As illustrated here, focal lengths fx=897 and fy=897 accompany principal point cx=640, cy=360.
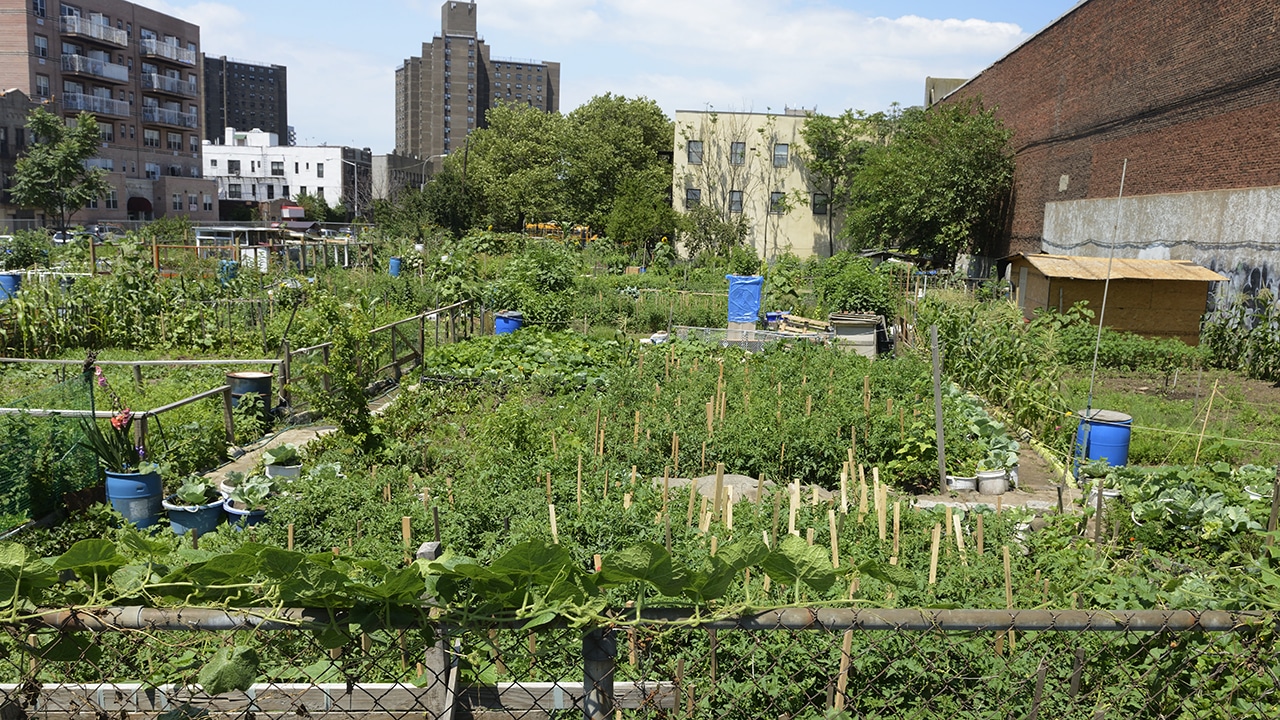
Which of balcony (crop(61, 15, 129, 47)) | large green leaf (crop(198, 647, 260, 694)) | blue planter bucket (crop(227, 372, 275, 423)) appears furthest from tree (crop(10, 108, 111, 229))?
large green leaf (crop(198, 647, 260, 694))

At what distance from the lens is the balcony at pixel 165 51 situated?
59469mm

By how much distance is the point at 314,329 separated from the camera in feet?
42.9

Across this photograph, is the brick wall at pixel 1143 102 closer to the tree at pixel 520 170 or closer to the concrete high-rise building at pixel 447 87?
the tree at pixel 520 170

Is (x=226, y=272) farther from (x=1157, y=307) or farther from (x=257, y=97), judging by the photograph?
(x=257, y=97)

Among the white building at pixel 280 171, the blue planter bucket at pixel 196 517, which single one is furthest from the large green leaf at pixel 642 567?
the white building at pixel 280 171

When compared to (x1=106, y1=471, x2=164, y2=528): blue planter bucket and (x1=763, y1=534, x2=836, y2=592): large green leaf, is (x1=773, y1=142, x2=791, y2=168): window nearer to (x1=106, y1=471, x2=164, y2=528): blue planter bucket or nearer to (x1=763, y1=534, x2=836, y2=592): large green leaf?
(x1=106, y1=471, x2=164, y2=528): blue planter bucket

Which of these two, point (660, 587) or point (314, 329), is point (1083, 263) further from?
point (660, 587)

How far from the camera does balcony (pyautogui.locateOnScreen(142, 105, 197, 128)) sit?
60062mm

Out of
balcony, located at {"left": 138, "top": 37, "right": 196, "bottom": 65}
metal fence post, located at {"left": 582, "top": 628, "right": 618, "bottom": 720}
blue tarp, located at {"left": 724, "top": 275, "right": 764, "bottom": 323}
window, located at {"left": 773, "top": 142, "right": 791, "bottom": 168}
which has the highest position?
balcony, located at {"left": 138, "top": 37, "right": 196, "bottom": 65}

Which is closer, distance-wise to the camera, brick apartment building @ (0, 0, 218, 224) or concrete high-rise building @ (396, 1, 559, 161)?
brick apartment building @ (0, 0, 218, 224)

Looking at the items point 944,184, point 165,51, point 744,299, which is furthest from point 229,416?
point 165,51

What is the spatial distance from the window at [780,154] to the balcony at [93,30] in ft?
138

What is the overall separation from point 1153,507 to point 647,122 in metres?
44.6

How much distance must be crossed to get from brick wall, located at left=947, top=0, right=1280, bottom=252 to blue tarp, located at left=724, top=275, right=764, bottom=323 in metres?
10.3
